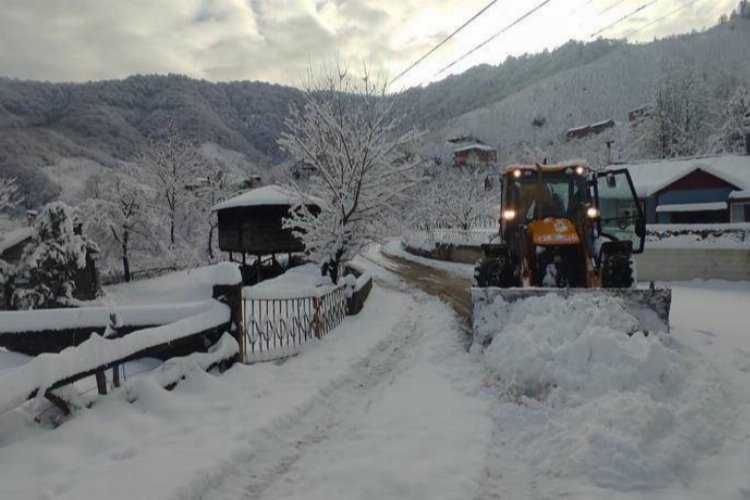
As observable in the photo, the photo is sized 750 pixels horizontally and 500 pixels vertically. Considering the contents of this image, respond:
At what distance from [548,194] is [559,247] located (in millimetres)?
1303

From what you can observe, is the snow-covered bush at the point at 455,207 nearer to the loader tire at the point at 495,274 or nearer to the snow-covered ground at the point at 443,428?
the loader tire at the point at 495,274

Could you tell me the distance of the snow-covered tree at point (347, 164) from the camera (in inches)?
680

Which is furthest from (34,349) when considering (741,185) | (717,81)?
(717,81)

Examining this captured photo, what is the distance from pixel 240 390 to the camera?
7137mm

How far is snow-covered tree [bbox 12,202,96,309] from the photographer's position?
20.0 metres

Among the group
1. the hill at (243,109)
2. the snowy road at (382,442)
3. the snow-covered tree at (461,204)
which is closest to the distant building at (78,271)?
the snowy road at (382,442)

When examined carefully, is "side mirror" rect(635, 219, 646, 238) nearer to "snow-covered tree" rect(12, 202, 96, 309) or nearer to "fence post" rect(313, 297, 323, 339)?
"fence post" rect(313, 297, 323, 339)

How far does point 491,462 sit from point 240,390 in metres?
3.89

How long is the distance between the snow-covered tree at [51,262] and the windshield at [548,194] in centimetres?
1891

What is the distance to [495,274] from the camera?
10258 millimetres

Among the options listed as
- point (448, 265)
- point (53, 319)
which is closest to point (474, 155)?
point (448, 265)

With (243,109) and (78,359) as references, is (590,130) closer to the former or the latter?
(78,359)

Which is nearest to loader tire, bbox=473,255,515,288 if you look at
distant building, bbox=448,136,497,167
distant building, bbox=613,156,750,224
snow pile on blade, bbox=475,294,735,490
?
snow pile on blade, bbox=475,294,735,490

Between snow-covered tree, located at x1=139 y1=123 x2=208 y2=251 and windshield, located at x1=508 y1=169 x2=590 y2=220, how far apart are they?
32.4 m
